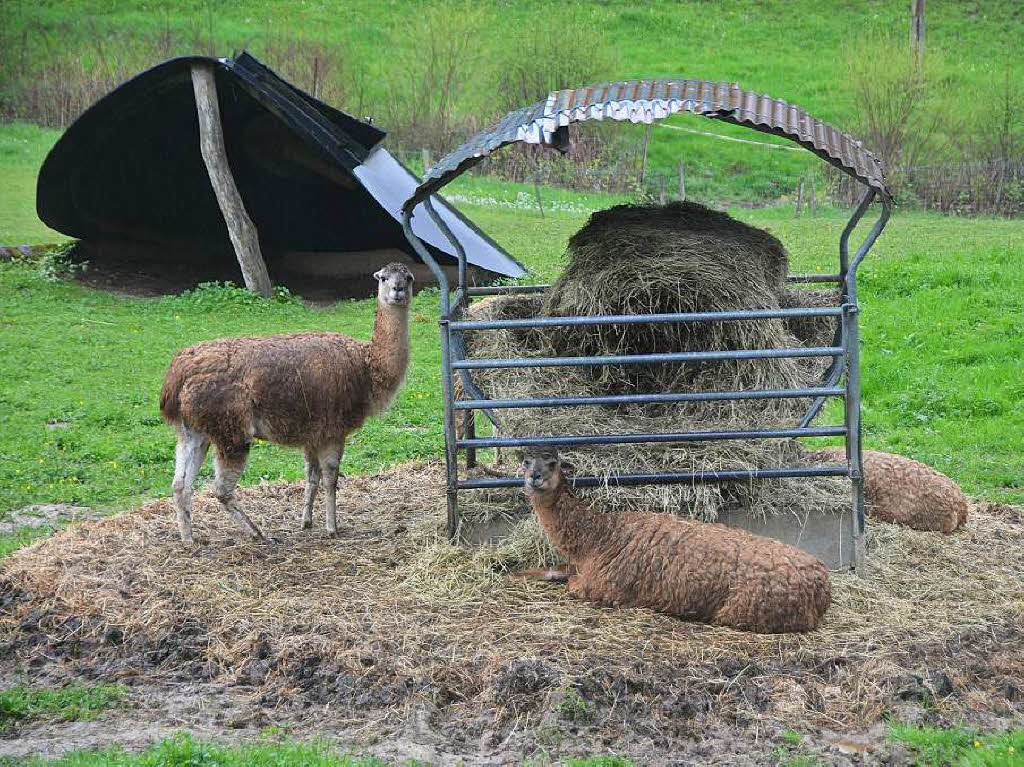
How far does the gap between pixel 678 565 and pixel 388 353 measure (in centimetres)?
255

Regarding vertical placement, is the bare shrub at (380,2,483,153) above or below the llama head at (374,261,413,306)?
above

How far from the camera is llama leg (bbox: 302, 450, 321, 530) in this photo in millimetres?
7445

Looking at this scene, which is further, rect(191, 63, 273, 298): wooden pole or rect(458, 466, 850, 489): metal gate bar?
rect(191, 63, 273, 298): wooden pole

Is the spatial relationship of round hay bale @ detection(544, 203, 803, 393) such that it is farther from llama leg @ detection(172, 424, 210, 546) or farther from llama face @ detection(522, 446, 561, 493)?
llama leg @ detection(172, 424, 210, 546)

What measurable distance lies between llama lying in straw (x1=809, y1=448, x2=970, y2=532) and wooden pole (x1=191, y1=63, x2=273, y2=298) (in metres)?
10.1

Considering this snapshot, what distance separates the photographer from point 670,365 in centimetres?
705

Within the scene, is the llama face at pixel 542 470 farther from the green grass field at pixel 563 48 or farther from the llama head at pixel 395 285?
the green grass field at pixel 563 48

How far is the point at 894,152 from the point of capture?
90.6 feet

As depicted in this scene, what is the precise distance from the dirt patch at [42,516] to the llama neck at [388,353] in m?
2.36

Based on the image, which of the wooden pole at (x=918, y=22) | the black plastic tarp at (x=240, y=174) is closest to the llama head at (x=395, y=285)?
the black plastic tarp at (x=240, y=174)

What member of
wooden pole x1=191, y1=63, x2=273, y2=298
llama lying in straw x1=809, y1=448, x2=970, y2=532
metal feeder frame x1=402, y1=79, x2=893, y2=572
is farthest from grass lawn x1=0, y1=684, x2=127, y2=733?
wooden pole x1=191, y1=63, x2=273, y2=298

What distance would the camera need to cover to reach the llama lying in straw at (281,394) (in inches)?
272

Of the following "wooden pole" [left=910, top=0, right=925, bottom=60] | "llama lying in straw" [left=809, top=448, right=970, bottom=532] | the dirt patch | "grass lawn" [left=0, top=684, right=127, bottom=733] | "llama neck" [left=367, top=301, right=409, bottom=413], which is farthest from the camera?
"wooden pole" [left=910, top=0, right=925, bottom=60]

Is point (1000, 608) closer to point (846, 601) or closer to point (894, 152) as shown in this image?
point (846, 601)
